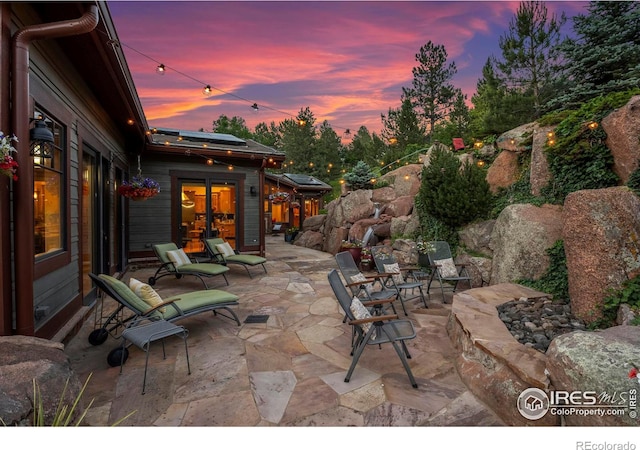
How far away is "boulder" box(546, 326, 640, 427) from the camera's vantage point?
189 cm

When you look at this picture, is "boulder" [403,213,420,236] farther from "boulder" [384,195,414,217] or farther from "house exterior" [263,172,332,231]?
"house exterior" [263,172,332,231]

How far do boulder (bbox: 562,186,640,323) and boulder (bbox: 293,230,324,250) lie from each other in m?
9.42

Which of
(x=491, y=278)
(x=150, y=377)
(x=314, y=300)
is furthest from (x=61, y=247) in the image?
(x=491, y=278)

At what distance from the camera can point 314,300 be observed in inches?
211

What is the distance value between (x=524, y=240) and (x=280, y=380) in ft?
14.4

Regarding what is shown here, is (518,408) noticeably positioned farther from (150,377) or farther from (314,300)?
(314,300)

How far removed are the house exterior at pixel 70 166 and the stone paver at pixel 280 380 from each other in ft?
2.88

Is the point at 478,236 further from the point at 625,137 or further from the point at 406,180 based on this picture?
the point at 406,180

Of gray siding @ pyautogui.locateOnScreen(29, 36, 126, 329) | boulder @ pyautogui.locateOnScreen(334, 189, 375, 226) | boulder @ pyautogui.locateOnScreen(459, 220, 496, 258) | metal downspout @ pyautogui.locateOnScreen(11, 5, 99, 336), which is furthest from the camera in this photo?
boulder @ pyautogui.locateOnScreen(334, 189, 375, 226)

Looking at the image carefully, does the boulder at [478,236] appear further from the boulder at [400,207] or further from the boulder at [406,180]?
the boulder at [406,180]

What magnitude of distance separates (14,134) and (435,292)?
5.91m

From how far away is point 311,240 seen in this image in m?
13.1

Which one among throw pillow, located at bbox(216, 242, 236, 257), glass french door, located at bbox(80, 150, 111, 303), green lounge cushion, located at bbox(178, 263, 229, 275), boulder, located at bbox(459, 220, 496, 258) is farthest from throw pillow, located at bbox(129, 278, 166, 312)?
boulder, located at bbox(459, 220, 496, 258)


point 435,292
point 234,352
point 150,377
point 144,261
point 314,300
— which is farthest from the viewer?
point 144,261
